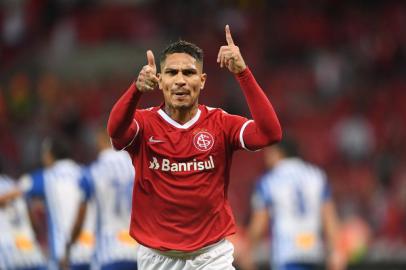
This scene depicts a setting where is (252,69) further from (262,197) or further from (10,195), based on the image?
(10,195)

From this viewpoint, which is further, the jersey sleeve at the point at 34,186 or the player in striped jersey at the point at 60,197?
the player in striped jersey at the point at 60,197

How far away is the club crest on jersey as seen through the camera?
20.0 ft

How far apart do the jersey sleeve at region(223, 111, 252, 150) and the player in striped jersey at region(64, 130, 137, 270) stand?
9.95 ft

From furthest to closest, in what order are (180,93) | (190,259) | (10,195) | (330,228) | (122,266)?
1. (330,228)
2. (10,195)
3. (122,266)
4. (190,259)
5. (180,93)

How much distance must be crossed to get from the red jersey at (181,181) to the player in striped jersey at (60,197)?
154 inches

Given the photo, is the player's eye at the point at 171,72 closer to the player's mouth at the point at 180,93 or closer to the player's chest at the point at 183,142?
the player's mouth at the point at 180,93

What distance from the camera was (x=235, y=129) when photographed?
6156mm

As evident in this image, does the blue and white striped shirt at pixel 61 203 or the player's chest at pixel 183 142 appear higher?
the player's chest at pixel 183 142

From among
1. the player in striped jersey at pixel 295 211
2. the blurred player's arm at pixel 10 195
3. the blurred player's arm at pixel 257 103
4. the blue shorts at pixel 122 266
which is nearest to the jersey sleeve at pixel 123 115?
the blurred player's arm at pixel 257 103

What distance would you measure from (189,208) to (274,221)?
409 centimetres

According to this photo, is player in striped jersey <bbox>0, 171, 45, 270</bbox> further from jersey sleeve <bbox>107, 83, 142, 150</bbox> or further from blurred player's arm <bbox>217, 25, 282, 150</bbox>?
blurred player's arm <bbox>217, 25, 282, 150</bbox>

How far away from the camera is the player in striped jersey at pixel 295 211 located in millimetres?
9859

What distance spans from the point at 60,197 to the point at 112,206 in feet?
3.98

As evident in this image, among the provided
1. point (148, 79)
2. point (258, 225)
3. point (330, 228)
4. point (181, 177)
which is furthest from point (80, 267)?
point (148, 79)
